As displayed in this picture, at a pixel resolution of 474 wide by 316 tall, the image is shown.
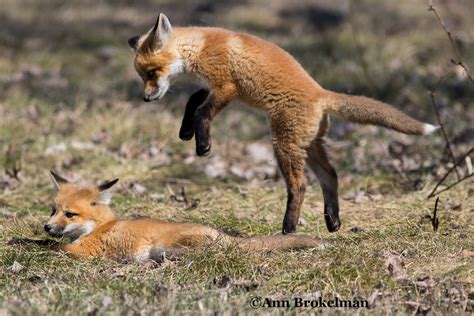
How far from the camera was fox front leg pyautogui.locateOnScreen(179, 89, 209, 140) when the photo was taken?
7.43 metres

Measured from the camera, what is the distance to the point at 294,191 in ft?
22.1

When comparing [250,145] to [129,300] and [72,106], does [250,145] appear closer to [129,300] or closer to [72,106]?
[72,106]

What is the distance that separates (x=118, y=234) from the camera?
20.0 feet

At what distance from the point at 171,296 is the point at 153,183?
12.1ft

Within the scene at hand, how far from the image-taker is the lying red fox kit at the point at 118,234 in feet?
19.4

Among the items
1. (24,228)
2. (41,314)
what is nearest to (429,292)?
(41,314)

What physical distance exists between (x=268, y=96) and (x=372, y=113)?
88 centimetres

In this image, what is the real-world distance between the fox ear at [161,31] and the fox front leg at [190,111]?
0.54 metres

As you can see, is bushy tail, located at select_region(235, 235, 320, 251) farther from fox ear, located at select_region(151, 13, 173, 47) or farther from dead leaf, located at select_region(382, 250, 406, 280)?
fox ear, located at select_region(151, 13, 173, 47)

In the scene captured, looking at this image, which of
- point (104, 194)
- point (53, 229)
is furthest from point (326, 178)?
point (53, 229)

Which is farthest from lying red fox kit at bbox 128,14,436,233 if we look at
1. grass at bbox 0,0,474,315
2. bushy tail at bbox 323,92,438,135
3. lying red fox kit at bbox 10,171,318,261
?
lying red fox kit at bbox 10,171,318,261

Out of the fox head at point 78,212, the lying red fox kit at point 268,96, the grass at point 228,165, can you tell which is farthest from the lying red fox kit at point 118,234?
the lying red fox kit at point 268,96

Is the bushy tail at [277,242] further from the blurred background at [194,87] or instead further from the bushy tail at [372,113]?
the blurred background at [194,87]

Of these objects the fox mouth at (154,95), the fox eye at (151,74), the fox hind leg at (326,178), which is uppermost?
the fox eye at (151,74)
